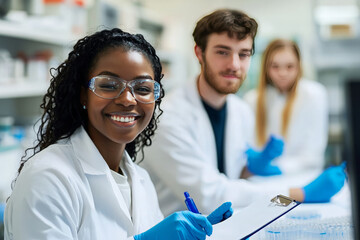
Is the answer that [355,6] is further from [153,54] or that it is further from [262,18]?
[153,54]

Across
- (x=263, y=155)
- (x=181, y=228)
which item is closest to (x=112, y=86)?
(x=181, y=228)

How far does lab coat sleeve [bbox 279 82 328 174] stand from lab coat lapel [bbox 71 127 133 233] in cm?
142

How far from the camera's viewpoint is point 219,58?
1.03 metres

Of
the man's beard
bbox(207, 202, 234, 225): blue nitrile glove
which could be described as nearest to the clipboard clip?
bbox(207, 202, 234, 225): blue nitrile glove

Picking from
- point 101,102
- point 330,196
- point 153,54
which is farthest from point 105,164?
point 330,196

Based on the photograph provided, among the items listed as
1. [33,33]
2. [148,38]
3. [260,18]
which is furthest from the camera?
[260,18]

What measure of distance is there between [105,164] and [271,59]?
634mm

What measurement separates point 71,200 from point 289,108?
133cm

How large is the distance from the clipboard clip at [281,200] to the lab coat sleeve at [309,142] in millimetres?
1292

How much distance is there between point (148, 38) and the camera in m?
1.35

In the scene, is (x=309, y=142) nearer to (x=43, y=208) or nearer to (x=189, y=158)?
(x=189, y=158)

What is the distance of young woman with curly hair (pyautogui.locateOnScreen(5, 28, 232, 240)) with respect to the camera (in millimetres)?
864

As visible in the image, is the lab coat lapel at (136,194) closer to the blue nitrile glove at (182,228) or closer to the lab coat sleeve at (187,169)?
the blue nitrile glove at (182,228)

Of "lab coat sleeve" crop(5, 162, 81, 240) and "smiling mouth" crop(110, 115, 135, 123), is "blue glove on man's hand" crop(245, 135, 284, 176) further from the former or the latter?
"lab coat sleeve" crop(5, 162, 81, 240)
